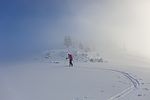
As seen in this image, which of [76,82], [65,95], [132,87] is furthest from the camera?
[76,82]

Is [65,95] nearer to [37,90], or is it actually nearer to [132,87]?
[37,90]

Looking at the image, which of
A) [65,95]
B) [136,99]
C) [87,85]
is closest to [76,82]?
[87,85]

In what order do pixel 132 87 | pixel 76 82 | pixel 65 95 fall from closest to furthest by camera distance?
1. pixel 65 95
2. pixel 132 87
3. pixel 76 82

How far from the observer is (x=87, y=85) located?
2417cm

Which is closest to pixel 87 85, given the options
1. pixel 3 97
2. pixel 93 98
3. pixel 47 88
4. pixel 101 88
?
pixel 101 88

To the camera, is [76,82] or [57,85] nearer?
[57,85]

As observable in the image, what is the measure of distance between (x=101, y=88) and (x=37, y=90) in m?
4.93

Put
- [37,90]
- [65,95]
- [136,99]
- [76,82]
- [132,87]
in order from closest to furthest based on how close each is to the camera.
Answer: [136,99] < [65,95] < [37,90] < [132,87] < [76,82]

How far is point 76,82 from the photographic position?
25.9m

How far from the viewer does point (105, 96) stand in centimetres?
1928

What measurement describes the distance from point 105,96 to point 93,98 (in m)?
0.99

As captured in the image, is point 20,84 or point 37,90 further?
point 20,84

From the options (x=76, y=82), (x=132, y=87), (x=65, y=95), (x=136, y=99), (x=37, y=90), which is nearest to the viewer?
(x=136, y=99)

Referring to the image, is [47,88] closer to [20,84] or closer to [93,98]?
[20,84]
